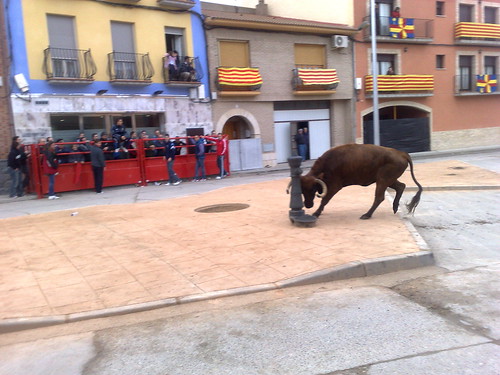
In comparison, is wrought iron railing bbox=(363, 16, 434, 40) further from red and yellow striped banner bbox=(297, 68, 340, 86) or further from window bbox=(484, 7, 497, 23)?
window bbox=(484, 7, 497, 23)

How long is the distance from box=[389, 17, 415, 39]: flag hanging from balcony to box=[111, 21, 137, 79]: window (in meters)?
14.4

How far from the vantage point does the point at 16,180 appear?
43.8 feet

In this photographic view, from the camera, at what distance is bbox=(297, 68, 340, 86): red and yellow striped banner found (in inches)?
837

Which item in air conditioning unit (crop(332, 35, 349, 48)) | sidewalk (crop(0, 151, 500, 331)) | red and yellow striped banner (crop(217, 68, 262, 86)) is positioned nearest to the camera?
sidewalk (crop(0, 151, 500, 331))

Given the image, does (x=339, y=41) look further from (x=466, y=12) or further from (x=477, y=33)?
(x=466, y=12)

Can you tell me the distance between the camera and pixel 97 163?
43.9 feet

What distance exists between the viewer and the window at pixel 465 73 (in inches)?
1062

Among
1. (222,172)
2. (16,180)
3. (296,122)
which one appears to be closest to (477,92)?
(296,122)

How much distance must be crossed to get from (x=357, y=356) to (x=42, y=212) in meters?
9.14

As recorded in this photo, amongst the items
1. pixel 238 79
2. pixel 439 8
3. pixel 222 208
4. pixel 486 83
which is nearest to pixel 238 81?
pixel 238 79

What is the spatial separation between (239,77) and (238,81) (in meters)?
0.20

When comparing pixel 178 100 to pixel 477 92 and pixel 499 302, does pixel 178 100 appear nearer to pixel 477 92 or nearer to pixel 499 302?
pixel 499 302

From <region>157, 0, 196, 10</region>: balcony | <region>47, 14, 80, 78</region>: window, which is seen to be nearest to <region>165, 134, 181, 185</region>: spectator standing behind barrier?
<region>47, 14, 80, 78</region>: window

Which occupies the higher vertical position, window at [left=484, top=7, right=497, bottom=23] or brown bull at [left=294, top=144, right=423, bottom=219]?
window at [left=484, top=7, right=497, bottom=23]
